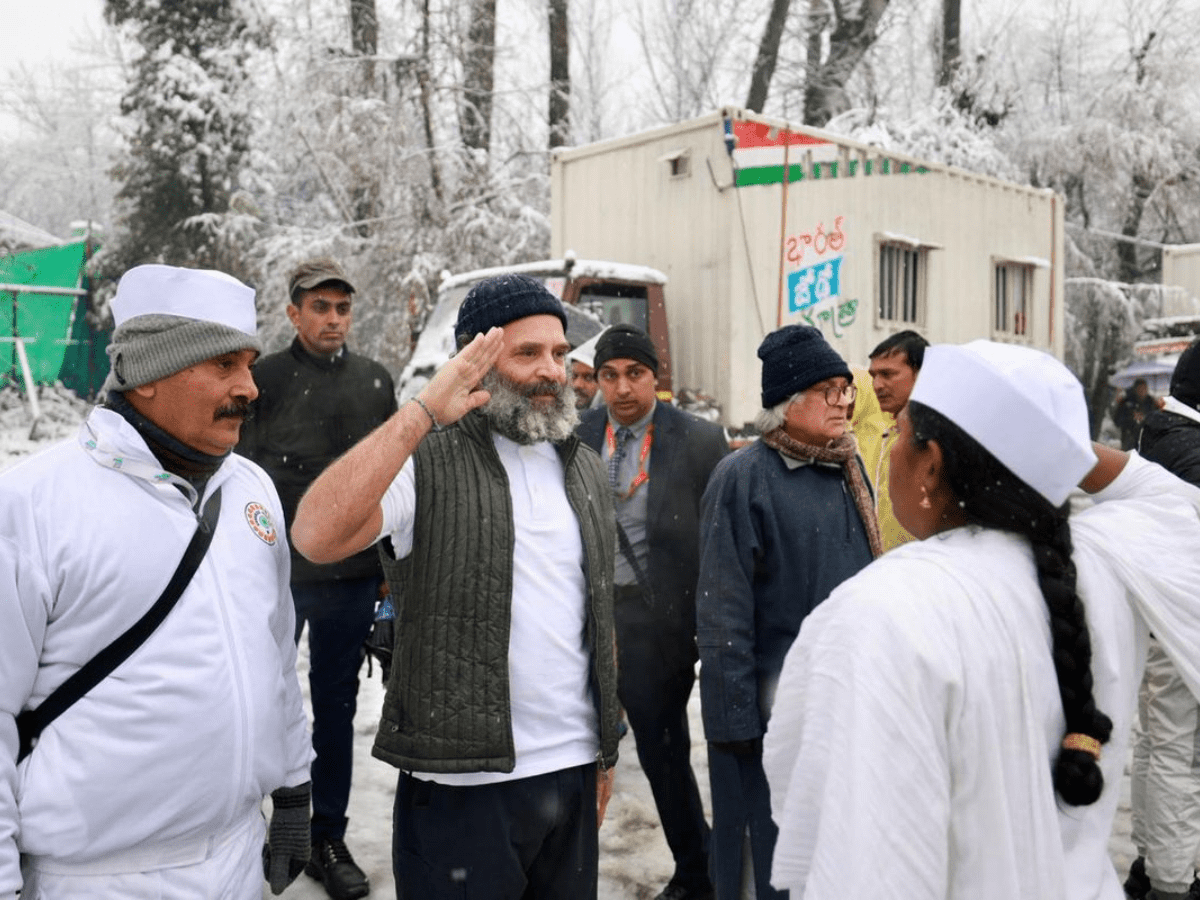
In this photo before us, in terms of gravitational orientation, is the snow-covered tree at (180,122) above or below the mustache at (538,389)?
above

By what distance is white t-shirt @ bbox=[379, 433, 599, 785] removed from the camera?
91.3 inches

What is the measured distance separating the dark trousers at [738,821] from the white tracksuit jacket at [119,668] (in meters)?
1.45

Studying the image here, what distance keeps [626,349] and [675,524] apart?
736mm

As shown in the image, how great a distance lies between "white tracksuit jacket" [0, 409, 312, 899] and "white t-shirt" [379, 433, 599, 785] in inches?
16.4

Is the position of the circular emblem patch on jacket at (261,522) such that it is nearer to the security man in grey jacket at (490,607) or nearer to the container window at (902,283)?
the security man in grey jacket at (490,607)

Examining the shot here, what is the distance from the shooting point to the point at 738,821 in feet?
10.2

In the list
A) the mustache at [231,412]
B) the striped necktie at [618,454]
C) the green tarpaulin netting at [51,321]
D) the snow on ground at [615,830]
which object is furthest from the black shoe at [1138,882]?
the green tarpaulin netting at [51,321]

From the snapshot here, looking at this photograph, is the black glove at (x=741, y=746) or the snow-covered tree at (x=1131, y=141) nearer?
the black glove at (x=741, y=746)

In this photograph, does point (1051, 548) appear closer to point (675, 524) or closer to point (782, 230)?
point (675, 524)

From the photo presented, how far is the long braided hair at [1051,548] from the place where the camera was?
1446 millimetres

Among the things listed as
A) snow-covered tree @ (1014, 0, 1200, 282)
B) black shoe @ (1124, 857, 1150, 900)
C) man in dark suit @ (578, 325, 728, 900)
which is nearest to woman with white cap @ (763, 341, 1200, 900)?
man in dark suit @ (578, 325, 728, 900)

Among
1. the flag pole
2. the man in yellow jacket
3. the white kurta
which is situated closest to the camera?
the white kurta

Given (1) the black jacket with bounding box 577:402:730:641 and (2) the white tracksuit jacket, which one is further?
(1) the black jacket with bounding box 577:402:730:641

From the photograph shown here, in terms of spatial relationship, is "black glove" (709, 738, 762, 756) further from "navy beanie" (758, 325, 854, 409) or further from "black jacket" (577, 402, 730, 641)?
"black jacket" (577, 402, 730, 641)
